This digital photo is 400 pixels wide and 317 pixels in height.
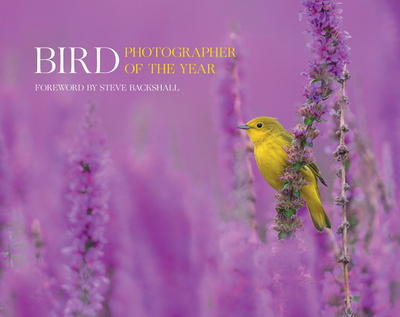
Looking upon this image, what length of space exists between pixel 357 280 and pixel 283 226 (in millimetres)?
250

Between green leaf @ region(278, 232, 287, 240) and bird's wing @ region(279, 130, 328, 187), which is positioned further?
bird's wing @ region(279, 130, 328, 187)

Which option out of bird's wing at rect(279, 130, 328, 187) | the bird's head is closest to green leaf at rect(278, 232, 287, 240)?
bird's wing at rect(279, 130, 328, 187)

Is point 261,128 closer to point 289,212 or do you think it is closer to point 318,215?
point 318,215

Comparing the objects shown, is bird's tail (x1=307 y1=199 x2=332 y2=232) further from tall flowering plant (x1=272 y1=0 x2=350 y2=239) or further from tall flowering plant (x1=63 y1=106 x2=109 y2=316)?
tall flowering plant (x1=63 y1=106 x2=109 y2=316)

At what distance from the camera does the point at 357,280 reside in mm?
826

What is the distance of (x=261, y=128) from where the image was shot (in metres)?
1.13

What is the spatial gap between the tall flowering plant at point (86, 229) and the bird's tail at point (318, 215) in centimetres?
48

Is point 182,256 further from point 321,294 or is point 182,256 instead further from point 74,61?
point 74,61

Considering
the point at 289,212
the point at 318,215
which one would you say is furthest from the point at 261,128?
the point at 289,212

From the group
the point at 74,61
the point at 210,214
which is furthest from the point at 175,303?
the point at 74,61

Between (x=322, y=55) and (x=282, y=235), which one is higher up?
(x=322, y=55)

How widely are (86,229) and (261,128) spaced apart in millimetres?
530

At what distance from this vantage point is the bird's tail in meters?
0.95

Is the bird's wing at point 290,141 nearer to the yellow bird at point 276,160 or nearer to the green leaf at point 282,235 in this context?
the yellow bird at point 276,160
